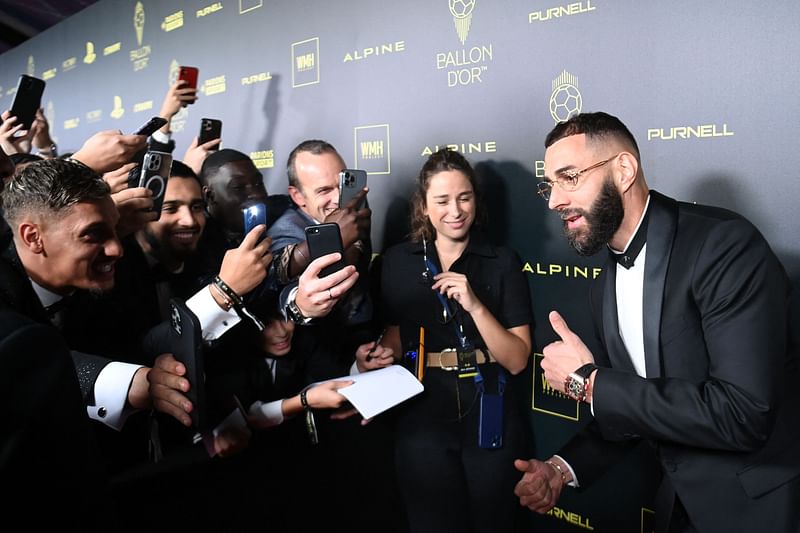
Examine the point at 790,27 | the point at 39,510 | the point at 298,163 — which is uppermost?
the point at 790,27

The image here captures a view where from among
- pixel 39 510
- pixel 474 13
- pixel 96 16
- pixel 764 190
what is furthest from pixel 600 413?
pixel 96 16

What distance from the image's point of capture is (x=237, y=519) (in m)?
1.62

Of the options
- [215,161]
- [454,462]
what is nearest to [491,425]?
[454,462]

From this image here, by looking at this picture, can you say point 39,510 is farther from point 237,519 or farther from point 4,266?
point 237,519

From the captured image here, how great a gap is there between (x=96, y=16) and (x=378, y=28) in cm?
347

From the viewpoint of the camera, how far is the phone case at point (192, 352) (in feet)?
4.01

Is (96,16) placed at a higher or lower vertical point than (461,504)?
higher

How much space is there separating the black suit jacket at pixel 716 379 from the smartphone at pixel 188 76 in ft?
8.35

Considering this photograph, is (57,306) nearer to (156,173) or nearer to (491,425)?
(156,173)

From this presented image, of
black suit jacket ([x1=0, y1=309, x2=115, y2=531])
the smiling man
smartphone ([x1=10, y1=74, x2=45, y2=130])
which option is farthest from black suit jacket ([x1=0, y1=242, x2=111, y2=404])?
smartphone ([x1=10, y1=74, x2=45, y2=130])

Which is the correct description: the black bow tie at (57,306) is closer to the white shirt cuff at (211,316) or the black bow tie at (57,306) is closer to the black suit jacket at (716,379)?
the white shirt cuff at (211,316)

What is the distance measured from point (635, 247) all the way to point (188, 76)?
255 centimetres

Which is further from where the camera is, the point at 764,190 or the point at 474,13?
the point at 474,13

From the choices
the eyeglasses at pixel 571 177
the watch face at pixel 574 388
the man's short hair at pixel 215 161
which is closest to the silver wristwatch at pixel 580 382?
the watch face at pixel 574 388
